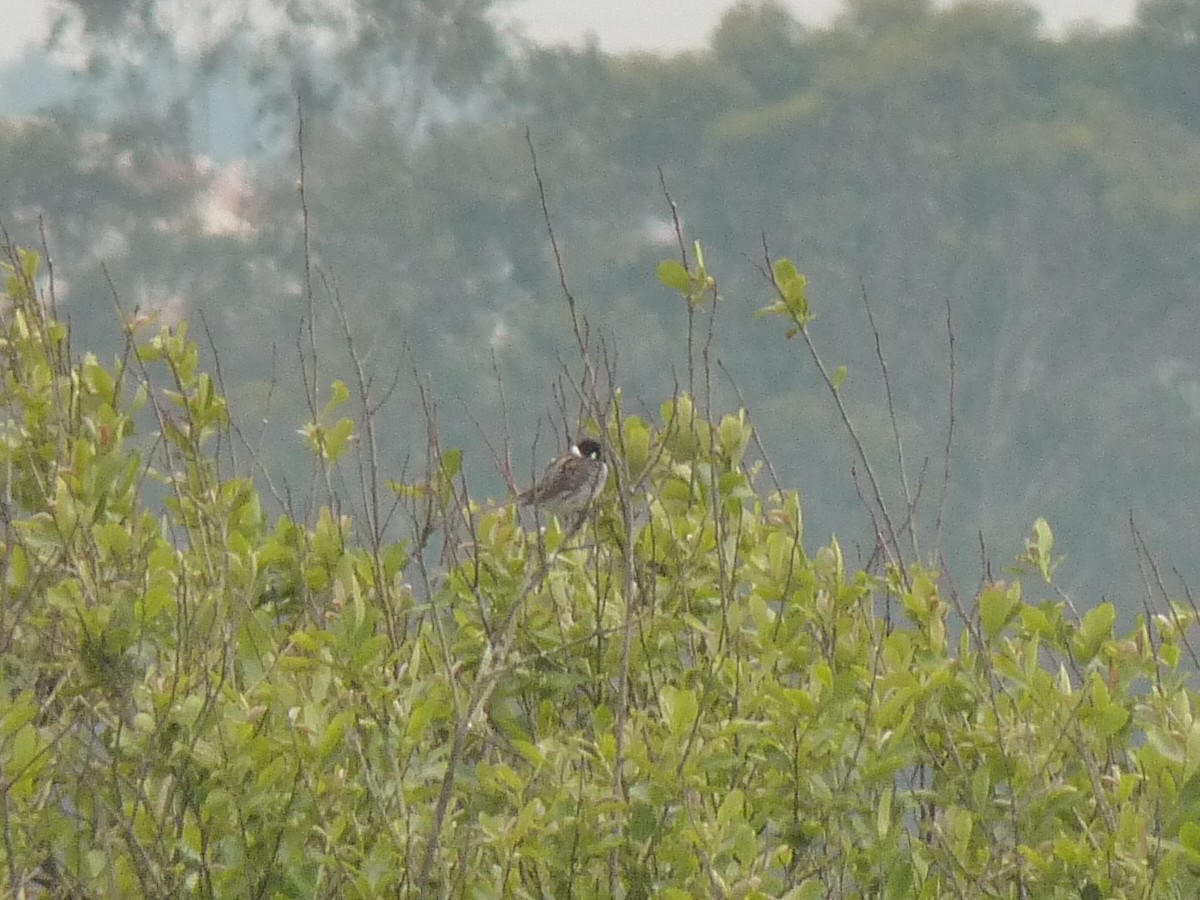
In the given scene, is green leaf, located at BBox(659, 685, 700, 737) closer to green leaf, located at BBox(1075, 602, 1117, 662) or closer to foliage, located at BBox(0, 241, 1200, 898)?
foliage, located at BBox(0, 241, 1200, 898)

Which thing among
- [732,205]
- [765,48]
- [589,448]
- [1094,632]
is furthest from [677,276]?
[765,48]

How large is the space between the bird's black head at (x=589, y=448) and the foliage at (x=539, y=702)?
4.18 ft

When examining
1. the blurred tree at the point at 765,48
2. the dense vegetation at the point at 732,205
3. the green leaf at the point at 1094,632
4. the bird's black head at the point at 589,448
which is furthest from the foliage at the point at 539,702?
the blurred tree at the point at 765,48

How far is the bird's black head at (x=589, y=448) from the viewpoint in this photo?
4.96 meters

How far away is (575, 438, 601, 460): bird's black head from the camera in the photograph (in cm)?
496

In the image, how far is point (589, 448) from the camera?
5.40 metres

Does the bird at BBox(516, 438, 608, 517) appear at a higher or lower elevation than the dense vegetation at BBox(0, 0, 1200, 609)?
higher

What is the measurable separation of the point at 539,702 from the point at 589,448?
2.03 meters

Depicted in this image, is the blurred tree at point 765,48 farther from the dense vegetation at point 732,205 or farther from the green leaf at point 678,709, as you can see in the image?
the green leaf at point 678,709

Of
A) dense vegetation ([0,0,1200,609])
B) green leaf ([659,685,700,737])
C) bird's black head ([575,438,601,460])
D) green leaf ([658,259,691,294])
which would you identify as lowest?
dense vegetation ([0,0,1200,609])

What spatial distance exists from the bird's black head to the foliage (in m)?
1.27

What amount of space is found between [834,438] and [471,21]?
1021cm

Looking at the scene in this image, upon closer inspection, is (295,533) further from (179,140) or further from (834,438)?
(179,140)

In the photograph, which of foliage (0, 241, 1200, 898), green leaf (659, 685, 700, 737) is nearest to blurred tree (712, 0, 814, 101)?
foliage (0, 241, 1200, 898)
